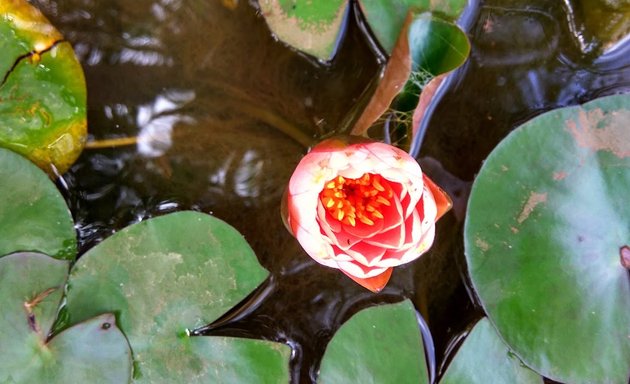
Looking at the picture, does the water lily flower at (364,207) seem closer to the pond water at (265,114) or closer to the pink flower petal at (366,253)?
the pink flower petal at (366,253)

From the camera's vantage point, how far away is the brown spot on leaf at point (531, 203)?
1755mm

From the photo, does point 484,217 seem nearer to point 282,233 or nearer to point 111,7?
point 282,233

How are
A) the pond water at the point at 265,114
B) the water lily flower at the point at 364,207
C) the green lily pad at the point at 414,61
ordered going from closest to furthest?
the water lily flower at the point at 364,207
the green lily pad at the point at 414,61
the pond water at the point at 265,114

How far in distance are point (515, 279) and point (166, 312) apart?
100 cm

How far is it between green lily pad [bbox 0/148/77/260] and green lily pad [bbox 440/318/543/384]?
3.89 feet

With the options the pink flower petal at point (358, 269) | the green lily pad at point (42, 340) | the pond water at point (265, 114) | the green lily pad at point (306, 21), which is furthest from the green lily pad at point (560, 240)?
the green lily pad at point (42, 340)

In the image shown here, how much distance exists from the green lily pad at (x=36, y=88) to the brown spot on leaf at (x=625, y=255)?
1576 millimetres

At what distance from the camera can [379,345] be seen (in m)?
1.77

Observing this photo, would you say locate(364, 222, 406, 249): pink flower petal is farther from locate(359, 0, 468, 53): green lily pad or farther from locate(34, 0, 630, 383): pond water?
locate(359, 0, 468, 53): green lily pad

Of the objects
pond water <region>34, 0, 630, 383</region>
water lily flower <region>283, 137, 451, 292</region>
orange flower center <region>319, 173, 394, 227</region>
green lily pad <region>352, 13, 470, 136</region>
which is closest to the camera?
water lily flower <region>283, 137, 451, 292</region>

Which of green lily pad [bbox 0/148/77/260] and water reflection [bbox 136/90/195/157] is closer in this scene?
green lily pad [bbox 0/148/77/260]

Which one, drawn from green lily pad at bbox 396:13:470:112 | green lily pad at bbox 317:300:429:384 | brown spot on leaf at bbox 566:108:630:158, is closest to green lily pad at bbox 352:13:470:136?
green lily pad at bbox 396:13:470:112

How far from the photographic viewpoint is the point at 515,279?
177 centimetres

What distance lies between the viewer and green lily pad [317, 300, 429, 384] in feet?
5.79
